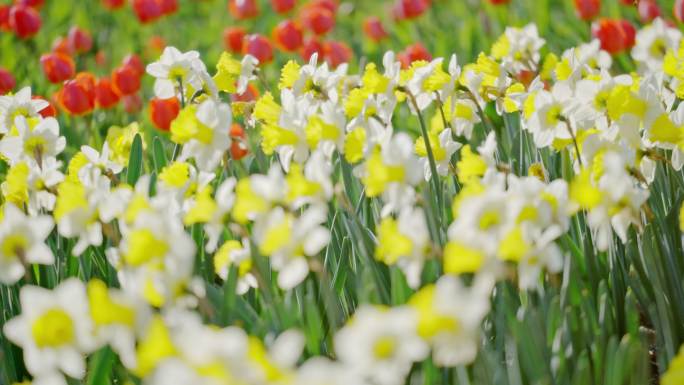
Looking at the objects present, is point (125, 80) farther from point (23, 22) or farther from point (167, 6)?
point (167, 6)

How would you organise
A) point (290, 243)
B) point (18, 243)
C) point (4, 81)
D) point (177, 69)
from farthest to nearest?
point (4, 81)
point (177, 69)
point (18, 243)
point (290, 243)

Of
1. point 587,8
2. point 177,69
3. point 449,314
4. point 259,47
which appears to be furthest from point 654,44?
point 449,314

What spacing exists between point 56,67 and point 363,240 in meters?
2.05

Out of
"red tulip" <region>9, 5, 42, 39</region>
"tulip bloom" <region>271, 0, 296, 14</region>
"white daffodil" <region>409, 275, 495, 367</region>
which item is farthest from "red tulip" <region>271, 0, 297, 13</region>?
"white daffodil" <region>409, 275, 495, 367</region>

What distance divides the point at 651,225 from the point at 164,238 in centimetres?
98

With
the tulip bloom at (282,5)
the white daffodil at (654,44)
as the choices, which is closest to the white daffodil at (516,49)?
the white daffodil at (654,44)

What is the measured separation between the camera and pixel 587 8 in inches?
158

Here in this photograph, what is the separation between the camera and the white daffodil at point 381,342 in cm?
118

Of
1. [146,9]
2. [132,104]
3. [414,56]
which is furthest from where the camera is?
[146,9]

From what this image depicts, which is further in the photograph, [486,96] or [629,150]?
[486,96]

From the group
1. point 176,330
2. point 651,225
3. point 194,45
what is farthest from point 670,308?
point 194,45

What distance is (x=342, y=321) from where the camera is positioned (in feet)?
5.98

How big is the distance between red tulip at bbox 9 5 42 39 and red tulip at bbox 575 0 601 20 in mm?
2328

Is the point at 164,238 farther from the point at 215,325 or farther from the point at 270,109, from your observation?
the point at 270,109
